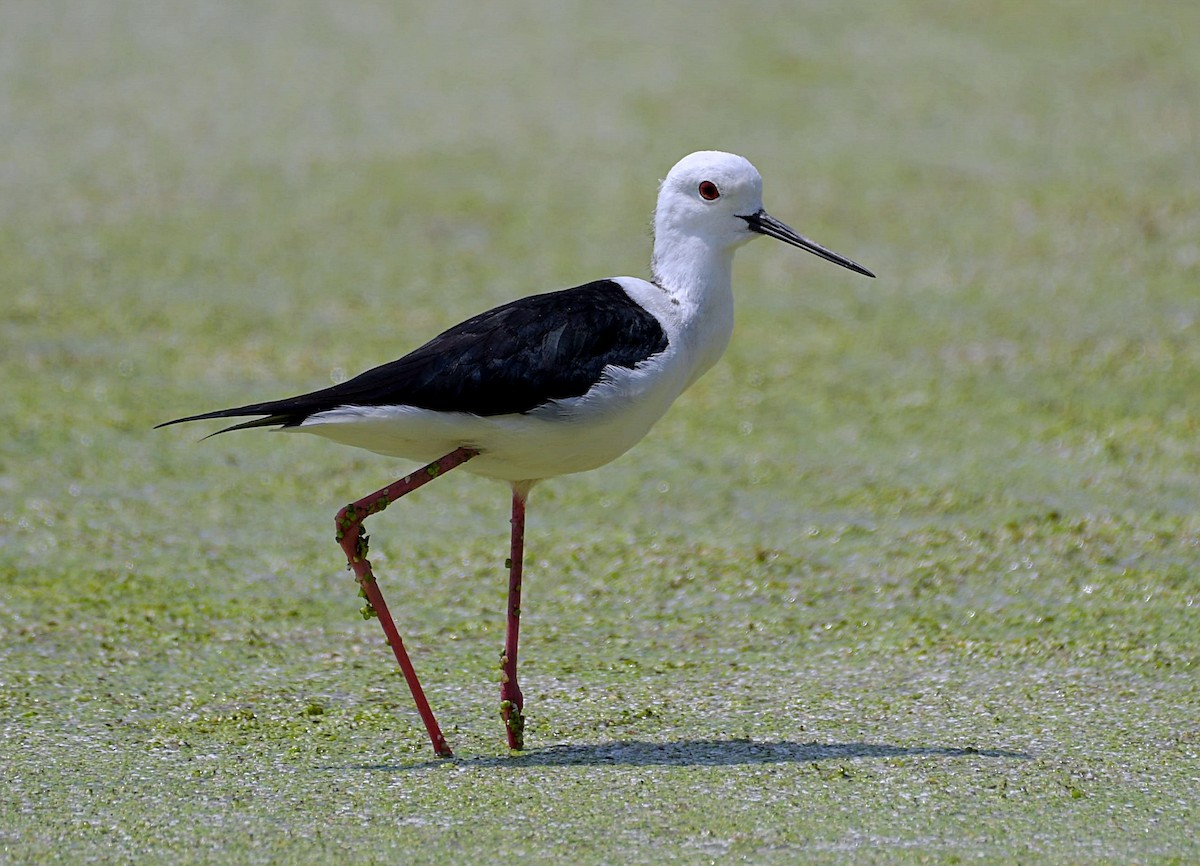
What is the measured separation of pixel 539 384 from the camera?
4059 millimetres

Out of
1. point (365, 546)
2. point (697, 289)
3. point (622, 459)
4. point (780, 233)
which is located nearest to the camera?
point (365, 546)

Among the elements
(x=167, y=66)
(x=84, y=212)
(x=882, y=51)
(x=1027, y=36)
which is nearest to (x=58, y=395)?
(x=84, y=212)

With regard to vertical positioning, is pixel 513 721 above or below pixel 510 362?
below

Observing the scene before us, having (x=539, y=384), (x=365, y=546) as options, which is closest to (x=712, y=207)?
(x=539, y=384)

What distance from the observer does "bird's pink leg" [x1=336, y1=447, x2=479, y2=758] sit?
4117 mm

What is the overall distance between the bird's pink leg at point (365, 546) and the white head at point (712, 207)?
2.84 feet

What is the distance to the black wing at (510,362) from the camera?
4004mm

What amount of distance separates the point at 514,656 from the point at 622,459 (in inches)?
112

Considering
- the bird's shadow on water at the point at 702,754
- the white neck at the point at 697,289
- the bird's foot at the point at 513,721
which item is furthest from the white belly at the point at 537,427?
the bird's shadow on water at the point at 702,754

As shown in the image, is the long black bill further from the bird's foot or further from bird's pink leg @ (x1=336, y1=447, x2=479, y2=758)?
the bird's foot

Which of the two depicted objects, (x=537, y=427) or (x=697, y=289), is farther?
(x=697, y=289)

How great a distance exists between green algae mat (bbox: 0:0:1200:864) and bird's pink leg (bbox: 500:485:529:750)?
13cm

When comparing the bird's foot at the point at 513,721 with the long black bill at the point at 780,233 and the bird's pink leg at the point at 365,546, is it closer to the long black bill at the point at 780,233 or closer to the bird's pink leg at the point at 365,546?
the bird's pink leg at the point at 365,546

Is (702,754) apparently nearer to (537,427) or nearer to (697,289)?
(537,427)
